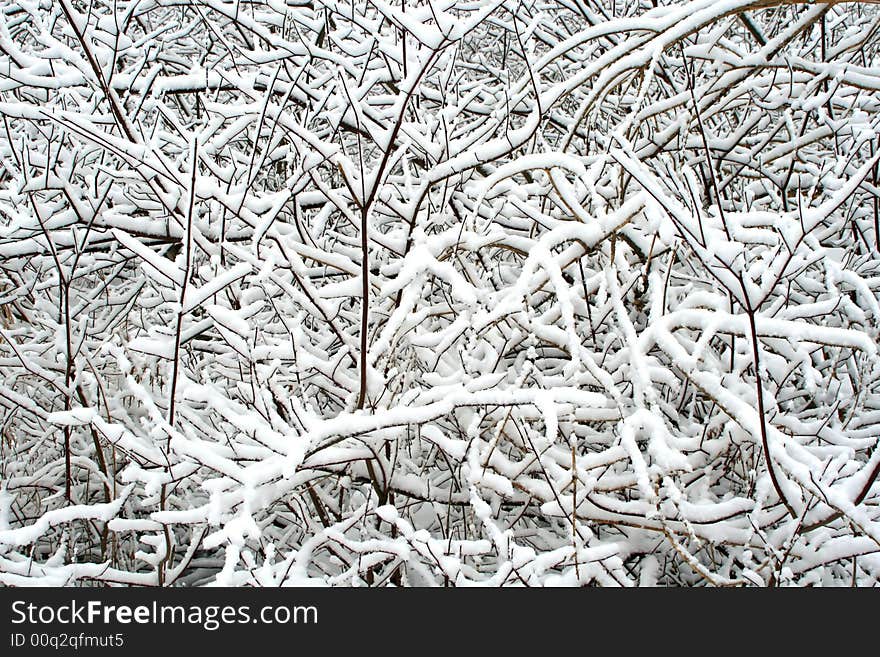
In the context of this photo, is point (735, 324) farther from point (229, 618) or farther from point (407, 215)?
point (229, 618)

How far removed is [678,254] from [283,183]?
1747 millimetres

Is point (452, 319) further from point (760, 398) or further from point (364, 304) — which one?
point (760, 398)

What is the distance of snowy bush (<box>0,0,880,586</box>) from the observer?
67.8 inches

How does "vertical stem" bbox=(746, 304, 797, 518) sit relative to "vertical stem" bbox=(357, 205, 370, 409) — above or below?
below

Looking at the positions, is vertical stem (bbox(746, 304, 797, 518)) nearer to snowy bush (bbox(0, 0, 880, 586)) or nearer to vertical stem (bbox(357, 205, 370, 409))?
snowy bush (bbox(0, 0, 880, 586))

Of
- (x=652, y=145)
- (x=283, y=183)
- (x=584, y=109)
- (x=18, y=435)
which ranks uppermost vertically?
(x=283, y=183)

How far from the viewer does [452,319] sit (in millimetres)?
2441

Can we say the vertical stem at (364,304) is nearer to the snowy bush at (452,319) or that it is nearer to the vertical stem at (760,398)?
the snowy bush at (452,319)

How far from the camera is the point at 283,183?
314cm

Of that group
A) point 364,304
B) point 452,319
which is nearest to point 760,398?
point 364,304

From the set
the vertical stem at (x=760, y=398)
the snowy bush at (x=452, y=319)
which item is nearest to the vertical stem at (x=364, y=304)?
the snowy bush at (x=452, y=319)

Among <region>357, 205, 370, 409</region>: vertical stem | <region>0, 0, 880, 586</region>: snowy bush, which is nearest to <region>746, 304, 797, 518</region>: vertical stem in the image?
<region>0, 0, 880, 586</region>: snowy bush

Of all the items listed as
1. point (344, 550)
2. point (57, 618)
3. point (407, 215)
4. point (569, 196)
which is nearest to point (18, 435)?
point (57, 618)

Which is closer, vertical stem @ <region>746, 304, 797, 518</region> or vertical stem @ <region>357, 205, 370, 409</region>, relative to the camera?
vertical stem @ <region>746, 304, 797, 518</region>
